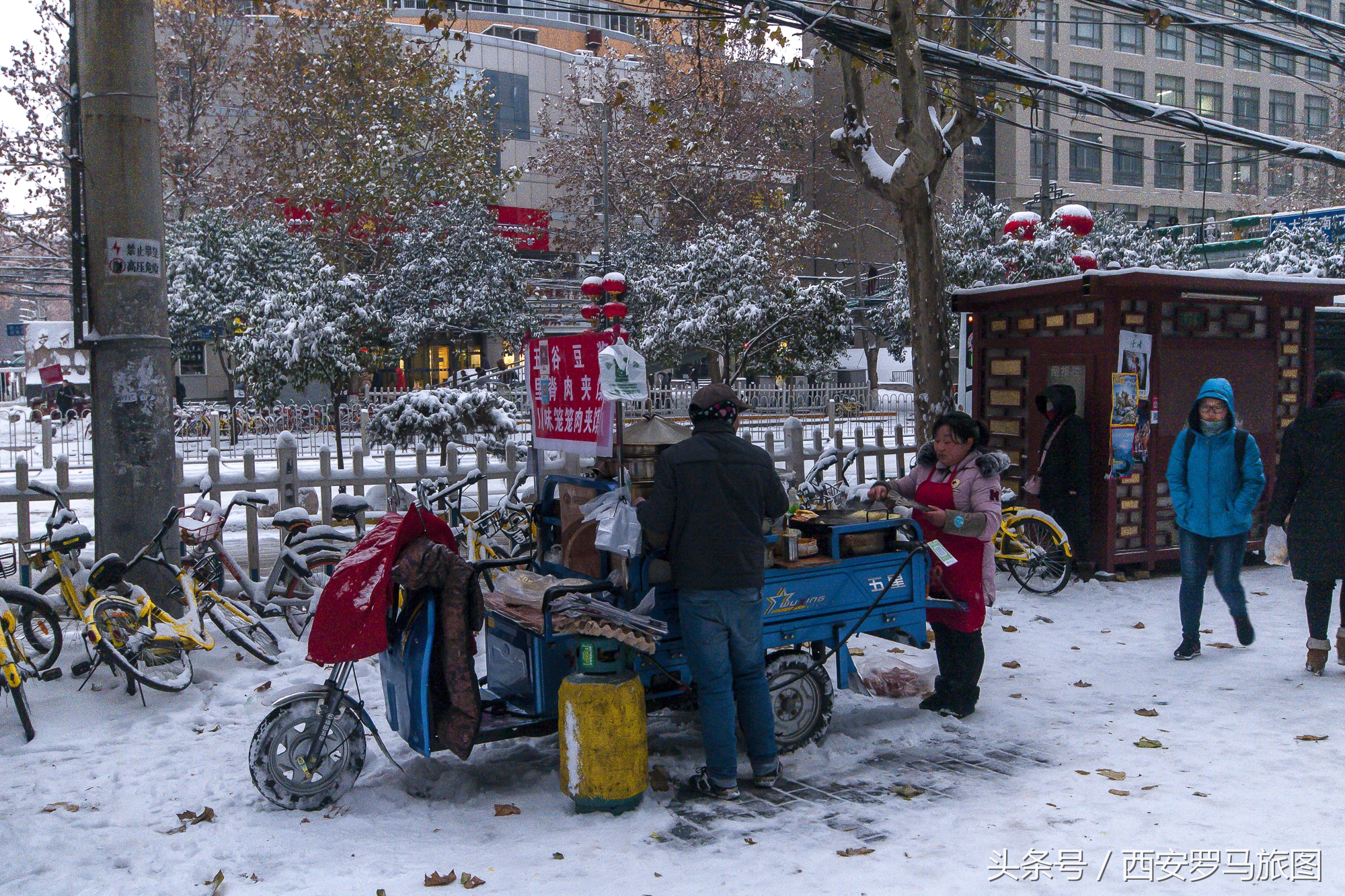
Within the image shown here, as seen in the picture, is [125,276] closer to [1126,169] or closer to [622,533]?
[622,533]

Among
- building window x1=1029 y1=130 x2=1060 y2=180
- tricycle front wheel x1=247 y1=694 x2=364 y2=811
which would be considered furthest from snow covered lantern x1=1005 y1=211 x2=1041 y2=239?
building window x1=1029 y1=130 x2=1060 y2=180

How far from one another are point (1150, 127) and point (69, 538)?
52.6m

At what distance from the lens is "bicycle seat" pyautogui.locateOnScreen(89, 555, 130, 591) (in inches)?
241

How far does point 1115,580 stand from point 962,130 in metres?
5.00

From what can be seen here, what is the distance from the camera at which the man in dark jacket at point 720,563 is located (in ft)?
15.1

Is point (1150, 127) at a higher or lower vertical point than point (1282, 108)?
lower

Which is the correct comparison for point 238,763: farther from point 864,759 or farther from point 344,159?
point 344,159

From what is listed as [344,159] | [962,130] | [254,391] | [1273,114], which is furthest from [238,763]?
[1273,114]

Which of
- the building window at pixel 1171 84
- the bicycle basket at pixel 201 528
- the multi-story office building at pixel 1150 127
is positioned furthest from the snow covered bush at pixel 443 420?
the building window at pixel 1171 84

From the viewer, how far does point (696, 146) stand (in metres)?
13.7

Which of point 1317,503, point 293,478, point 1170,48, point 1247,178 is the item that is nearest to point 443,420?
point 293,478

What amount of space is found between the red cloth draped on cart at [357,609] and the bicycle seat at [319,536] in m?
3.55

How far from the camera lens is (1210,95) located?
51.6 m

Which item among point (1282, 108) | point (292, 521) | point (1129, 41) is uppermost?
point (1129, 41)
